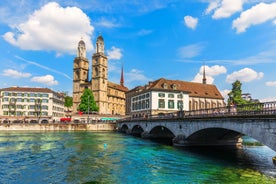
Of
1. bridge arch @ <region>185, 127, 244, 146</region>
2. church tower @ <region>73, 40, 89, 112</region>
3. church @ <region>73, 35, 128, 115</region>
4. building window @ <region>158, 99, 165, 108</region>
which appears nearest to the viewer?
bridge arch @ <region>185, 127, 244, 146</region>

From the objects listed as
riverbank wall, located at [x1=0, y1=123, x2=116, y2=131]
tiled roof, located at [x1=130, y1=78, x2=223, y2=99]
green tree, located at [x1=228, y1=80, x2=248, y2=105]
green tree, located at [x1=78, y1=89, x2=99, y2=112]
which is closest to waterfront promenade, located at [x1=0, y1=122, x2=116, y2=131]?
riverbank wall, located at [x1=0, y1=123, x2=116, y2=131]

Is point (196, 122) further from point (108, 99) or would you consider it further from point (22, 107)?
point (108, 99)

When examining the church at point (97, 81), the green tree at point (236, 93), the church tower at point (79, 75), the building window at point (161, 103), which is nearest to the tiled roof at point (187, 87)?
the building window at point (161, 103)

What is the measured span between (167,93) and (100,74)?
50573 mm

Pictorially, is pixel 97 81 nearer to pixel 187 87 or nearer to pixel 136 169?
pixel 187 87

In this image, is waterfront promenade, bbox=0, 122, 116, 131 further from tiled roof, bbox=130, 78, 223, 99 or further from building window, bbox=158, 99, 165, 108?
building window, bbox=158, 99, 165, 108

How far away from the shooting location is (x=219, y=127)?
27.3 m

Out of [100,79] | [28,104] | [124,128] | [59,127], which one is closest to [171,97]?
[124,128]

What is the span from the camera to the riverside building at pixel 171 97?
82.2m

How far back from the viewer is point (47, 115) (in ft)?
368

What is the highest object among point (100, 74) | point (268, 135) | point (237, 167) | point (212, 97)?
point (100, 74)

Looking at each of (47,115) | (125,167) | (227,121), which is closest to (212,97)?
(47,115)

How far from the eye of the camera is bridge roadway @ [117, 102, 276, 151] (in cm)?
2011

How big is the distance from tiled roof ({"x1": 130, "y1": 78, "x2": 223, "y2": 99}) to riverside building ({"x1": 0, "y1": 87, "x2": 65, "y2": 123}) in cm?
4785
